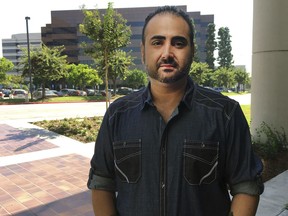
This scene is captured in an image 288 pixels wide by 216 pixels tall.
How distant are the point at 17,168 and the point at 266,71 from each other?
6.53 m

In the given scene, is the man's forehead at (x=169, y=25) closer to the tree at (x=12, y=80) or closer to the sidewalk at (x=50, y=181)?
the sidewalk at (x=50, y=181)

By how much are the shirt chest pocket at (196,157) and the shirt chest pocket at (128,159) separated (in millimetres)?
250

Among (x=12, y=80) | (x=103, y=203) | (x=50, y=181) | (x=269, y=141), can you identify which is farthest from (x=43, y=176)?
(x=12, y=80)

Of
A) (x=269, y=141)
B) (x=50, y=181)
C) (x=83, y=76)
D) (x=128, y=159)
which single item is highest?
(x=83, y=76)

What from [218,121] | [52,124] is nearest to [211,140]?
[218,121]

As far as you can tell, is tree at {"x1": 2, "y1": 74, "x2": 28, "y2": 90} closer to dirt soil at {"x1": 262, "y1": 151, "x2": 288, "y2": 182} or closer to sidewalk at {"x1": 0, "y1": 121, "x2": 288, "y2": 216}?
sidewalk at {"x1": 0, "y1": 121, "x2": 288, "y2": 216}

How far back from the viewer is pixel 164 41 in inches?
63.4

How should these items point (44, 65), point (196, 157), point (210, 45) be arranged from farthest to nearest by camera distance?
point (210, 45) → point (44, 65) → point (196, 157)

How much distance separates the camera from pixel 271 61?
7418 millimetres

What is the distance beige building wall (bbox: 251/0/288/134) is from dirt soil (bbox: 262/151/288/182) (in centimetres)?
120

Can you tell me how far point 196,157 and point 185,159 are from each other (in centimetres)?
6

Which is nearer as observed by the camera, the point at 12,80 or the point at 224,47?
the point at 12,80

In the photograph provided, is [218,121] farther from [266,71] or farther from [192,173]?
[266,71]

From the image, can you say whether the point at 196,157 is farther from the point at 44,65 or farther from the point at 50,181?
the point at 44,65
